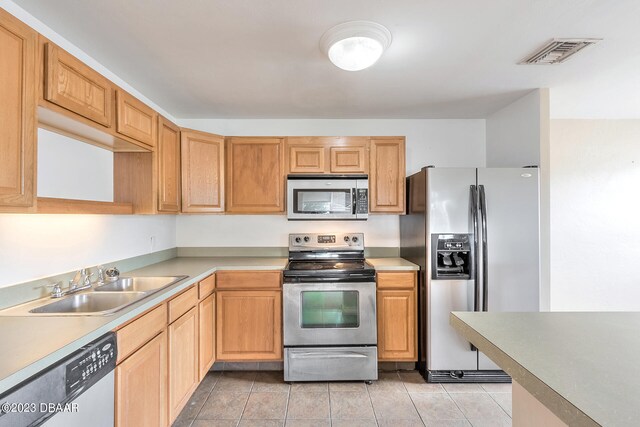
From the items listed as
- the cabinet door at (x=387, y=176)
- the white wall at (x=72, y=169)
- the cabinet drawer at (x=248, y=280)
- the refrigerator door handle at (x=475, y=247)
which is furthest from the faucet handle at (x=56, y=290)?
the refrigerator door handle at (x=475, y=247)

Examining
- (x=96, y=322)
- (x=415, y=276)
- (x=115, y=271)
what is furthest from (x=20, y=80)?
(x=415, y=276)

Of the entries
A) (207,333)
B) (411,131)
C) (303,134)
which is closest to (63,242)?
(207,333)

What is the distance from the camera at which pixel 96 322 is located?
1.24 meters

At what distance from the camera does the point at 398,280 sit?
102 inches

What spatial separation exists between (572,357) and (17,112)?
2.00m

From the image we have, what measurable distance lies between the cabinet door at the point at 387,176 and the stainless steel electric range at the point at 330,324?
0.70 meters

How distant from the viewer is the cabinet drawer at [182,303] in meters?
1.83

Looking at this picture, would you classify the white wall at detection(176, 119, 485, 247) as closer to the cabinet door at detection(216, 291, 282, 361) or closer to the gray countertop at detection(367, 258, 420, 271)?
the gray countertop at detection(367, 258, 420, 271)

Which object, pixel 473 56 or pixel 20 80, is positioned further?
pixel 473 56

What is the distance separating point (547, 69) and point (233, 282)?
287 cm

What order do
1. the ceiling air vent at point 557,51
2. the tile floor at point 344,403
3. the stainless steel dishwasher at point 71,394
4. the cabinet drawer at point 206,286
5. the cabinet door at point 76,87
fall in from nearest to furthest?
the stainless steel dishwasher at point 71,394 → the cabinet door at point 76,87 → the ceiling air vent at point 557,51 → the tile floor at point 344,403 → the cabinet drawer at point 206,286

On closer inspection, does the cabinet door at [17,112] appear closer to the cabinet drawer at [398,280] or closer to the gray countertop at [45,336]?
the gray countertop at [45,336]

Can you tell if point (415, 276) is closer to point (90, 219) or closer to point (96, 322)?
point (96, 322)

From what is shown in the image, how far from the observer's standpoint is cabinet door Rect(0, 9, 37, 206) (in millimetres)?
1115
